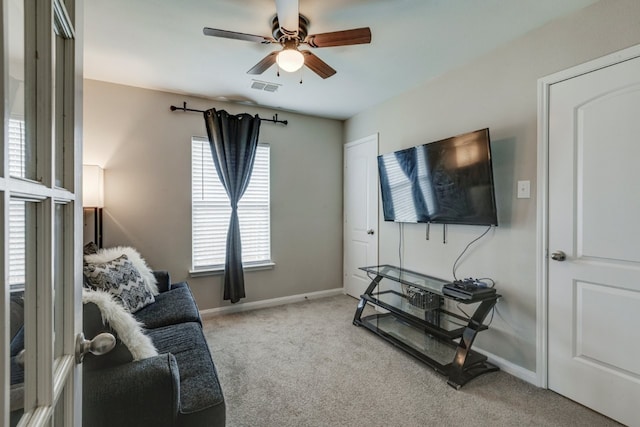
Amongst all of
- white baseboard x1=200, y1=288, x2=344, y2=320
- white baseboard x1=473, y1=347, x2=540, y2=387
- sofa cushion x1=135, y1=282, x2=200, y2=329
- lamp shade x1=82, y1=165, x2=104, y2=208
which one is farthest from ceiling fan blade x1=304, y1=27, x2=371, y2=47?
white baseboard x1=200, y1=288, x2=344, y2=320

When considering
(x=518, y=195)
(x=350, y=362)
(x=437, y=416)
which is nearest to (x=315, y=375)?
(x=350, y=362)

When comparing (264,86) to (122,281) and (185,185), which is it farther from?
(122,281)

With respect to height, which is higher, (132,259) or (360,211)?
(360,211)

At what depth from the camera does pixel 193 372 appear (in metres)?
1.55

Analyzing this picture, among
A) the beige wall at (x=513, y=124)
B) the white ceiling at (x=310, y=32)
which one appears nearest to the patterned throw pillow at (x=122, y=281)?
the white ceiling at (x=310, y=32)

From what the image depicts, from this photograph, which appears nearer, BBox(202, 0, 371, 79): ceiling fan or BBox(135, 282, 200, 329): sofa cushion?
BBox(202, 0, 371, 79): ceiling fan

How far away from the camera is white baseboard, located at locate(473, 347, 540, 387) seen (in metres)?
2.17

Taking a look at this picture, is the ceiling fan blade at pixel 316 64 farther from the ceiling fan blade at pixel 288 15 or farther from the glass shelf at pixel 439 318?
the glass shelf at pixel 439 318

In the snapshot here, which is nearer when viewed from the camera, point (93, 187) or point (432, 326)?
point (432, 326)

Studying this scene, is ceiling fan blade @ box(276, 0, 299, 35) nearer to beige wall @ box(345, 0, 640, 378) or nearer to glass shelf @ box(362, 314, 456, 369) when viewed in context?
beige wall @ box(345, 0, 640, 378)

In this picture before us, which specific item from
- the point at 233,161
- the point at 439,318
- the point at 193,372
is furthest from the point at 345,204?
the point at 193,372

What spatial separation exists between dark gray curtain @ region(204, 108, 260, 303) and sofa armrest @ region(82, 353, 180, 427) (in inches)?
87.5

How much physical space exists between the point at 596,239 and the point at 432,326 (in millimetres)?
1256

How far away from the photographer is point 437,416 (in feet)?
6.07
